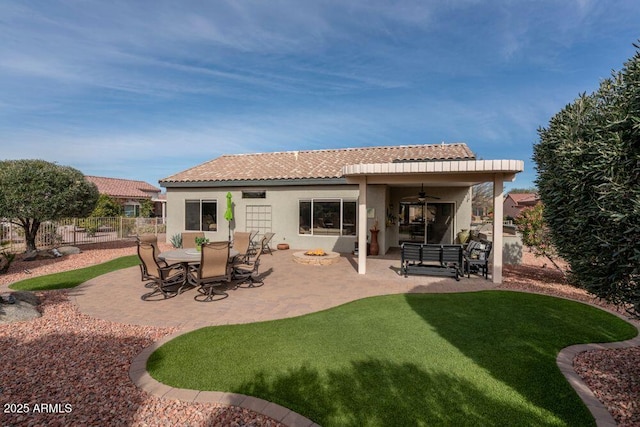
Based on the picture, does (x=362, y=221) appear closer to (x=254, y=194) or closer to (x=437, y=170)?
(x=437, y=170)

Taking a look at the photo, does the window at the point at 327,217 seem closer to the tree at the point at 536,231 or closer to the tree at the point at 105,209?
the tree at the point at 536,231

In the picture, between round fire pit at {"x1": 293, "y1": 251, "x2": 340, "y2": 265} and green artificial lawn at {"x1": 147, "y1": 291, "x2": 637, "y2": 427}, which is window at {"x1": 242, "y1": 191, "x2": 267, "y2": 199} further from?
green artificial lawn at {"x1": 147, "y1": 291, "x2": 637, "y2": 427}

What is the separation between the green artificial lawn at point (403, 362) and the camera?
10.7 feet

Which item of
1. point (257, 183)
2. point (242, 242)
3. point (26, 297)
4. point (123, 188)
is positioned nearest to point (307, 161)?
point (257, 183)

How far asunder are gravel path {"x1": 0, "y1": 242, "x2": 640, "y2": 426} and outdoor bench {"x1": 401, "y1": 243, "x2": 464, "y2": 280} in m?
4.73

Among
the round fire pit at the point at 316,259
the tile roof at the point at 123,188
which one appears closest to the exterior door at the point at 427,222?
the round fire pit at the point at 316,259

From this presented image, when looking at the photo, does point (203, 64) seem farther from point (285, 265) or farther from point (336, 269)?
point (336, 269)

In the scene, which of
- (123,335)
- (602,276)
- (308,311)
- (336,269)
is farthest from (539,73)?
(123,335)

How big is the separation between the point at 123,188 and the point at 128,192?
177cm

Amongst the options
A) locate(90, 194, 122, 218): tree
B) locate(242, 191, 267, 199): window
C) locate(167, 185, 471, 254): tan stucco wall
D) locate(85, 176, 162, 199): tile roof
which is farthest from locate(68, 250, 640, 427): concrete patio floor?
locate(85, 176, 162, 199): tile roof

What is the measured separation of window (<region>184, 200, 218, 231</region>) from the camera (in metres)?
17.4

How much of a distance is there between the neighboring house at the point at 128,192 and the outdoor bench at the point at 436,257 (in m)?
33.0

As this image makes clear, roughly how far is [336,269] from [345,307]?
13.9ft

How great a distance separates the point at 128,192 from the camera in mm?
41625
